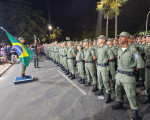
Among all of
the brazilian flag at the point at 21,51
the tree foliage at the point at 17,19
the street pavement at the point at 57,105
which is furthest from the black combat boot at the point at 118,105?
the tree foliage at the point at 17,19

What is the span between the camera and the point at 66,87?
5707 mm

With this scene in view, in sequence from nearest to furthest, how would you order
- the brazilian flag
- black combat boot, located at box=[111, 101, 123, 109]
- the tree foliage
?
black combat boot, located at box=[111, 101, 123, 109] < the brazilian flag < the tree foliage

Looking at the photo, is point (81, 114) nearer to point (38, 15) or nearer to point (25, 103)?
point (25, 103)

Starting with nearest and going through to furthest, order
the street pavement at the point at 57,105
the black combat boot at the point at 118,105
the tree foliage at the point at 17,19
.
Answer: the street pavement at the point at 57,105
the black combat boot at the point at 118,105
the tree foliage at the point at 17,19

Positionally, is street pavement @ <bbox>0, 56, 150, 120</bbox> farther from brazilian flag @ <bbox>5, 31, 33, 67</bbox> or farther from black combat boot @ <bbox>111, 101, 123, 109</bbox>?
brazilian flag @ <bbox>5, 31, 33, 67</bbox>

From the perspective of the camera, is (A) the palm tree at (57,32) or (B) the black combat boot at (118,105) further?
(A) the palm tree at (57,32)

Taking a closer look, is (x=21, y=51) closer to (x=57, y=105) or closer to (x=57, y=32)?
(x=57, y=105)

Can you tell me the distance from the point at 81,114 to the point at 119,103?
116 centimetres

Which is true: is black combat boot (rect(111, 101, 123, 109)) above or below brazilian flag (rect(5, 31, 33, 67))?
below

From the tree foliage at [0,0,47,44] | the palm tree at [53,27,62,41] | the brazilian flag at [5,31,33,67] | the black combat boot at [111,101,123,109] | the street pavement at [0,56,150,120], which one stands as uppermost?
the palm tree at [53,27,62,41]

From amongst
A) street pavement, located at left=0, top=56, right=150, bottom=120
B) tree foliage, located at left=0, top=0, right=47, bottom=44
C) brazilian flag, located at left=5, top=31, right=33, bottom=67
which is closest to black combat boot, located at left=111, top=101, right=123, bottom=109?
street pavement, located at left=0, top=56, right=150, bottom=120

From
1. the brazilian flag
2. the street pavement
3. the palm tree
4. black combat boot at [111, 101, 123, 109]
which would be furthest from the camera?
the palm tree

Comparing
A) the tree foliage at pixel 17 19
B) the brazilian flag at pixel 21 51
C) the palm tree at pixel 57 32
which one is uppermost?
the palm tree at pixel 57 32

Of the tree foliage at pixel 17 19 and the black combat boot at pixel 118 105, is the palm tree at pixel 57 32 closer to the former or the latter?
the tree foliage at pixel 17 19
